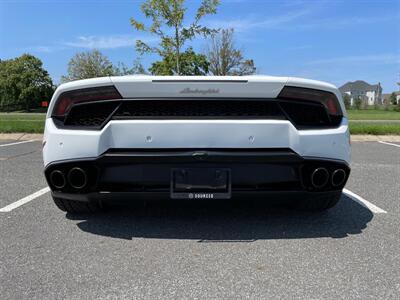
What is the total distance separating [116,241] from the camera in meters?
3.08

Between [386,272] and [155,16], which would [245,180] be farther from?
[155,16]

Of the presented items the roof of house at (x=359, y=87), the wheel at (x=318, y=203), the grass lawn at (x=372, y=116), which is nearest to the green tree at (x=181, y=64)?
the wheel at (x=318, y=203)

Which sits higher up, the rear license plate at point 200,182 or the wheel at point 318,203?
the rear license plate at point 200,182

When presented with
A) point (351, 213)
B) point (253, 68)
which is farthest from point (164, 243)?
point (253, 68)

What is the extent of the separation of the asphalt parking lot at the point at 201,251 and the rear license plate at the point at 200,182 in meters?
0.36

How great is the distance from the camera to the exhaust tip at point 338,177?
311 centimetres

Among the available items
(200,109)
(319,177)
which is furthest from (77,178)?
(319,177)

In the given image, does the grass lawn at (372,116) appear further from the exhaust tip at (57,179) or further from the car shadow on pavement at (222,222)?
the exhaust tip at (57,179)

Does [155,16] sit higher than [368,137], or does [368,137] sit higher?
[155,16]

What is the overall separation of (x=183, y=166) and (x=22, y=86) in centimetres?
6243

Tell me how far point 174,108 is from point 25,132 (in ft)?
33.6

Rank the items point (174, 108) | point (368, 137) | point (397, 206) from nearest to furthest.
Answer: point (174, 108), point (397, 206), point (368, 137)

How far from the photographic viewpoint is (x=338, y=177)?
3.13 metres

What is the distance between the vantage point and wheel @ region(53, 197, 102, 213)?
3408mm
